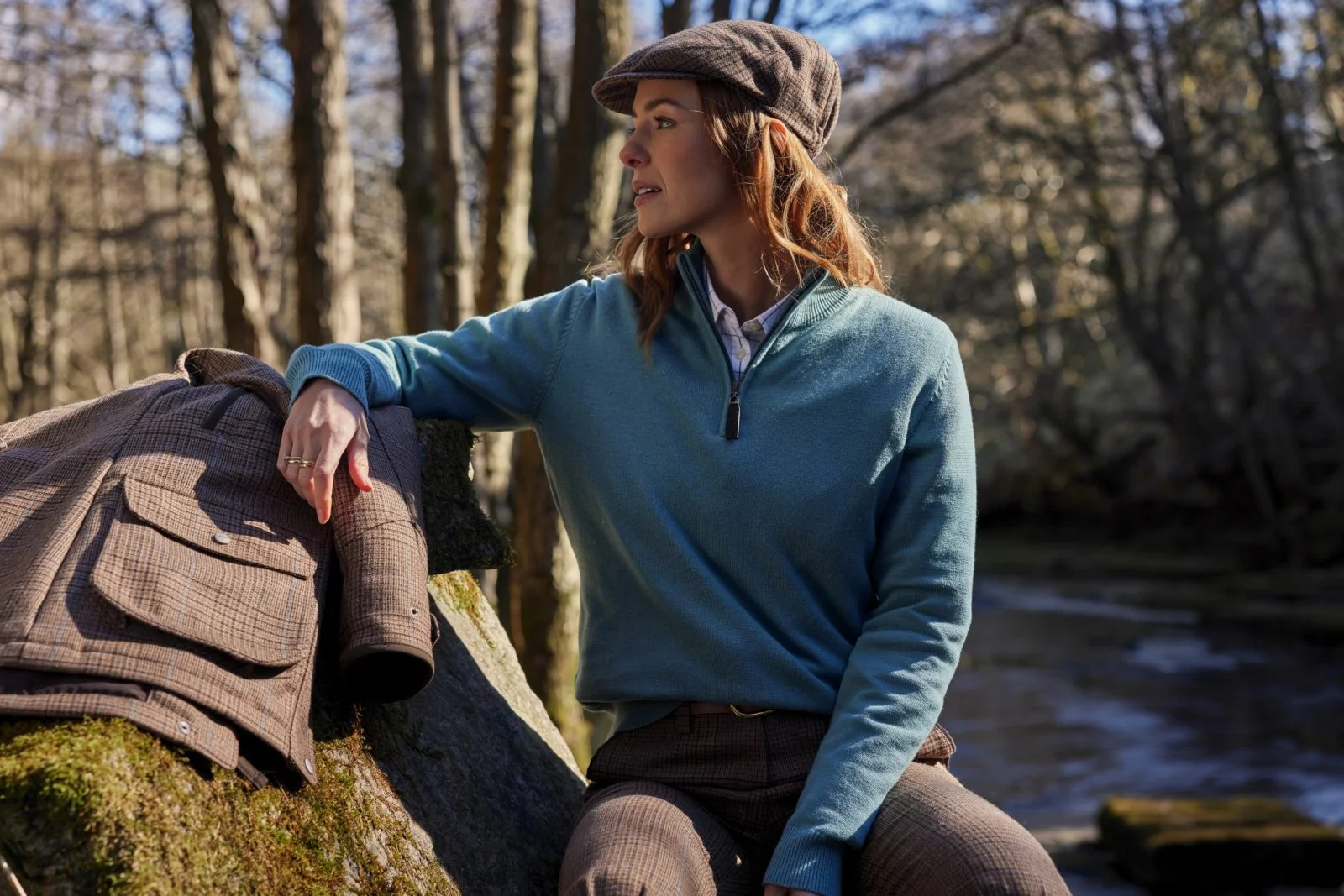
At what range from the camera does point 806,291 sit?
2.66m

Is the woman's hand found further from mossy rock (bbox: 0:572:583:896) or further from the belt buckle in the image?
the belt buckle

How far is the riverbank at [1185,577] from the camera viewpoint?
50.6 ft

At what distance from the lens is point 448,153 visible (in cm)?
767

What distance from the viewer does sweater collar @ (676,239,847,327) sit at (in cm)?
262

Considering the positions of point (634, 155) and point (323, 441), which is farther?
point (634, 155)

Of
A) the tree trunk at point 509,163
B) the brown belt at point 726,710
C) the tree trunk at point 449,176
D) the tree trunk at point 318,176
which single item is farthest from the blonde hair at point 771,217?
the tree trunk at point 449,176

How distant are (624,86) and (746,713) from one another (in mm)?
1157

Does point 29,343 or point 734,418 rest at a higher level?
point 734,418

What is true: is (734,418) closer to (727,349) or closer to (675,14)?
(727,349)

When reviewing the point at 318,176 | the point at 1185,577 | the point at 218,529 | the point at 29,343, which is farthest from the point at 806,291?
the point at 29,343

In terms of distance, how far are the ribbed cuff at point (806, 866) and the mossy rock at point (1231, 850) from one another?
16.3 ft

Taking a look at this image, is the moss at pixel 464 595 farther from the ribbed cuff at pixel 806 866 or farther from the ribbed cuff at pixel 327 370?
the ribbed cuff at pixel 806 866

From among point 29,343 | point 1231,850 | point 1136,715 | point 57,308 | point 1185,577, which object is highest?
point 1231,850

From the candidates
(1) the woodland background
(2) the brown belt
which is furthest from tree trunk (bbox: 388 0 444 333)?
(2) the brown belt
